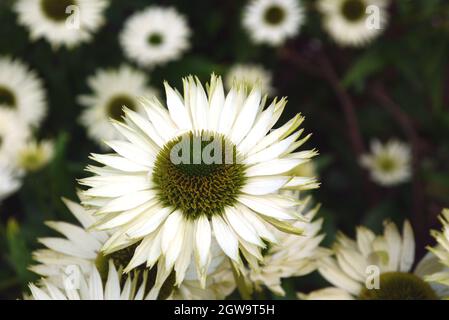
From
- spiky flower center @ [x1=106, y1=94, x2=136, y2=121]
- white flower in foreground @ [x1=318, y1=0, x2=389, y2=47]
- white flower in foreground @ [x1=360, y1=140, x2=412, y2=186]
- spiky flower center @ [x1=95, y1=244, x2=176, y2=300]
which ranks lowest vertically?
spiky flower center @ [x1=95, y1=244, x2=176, y2=300]

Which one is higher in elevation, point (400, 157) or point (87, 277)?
point (400, 157)

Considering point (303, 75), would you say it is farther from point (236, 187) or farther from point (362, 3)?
point (236, 187)

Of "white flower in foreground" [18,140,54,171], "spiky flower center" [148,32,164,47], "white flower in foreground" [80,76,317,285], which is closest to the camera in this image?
"white flower in foreground" [80,76,317,285]

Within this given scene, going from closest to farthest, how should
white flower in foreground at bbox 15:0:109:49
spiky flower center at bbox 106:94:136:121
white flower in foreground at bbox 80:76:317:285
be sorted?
white flower in foreground at bbox 80:76:317:285 < white flower in foreground at bbox 15:0:109:49 < spiky flower center at bbox 106:94:136:121

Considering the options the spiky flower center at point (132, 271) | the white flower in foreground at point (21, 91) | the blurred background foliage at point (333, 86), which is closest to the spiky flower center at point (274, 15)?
the blurred background foliage at point (333, 86)

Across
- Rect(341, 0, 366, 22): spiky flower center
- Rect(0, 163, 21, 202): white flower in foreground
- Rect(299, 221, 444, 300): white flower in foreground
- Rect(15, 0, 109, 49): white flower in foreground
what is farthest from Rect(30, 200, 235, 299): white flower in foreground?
Rect(341, 0, 366, 22): spiky flower center

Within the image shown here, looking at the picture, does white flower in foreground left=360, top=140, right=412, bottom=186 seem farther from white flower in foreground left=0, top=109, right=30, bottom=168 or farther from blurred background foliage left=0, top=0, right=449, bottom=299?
white flower in foreground left=0, top=109, right=30, bottom=168

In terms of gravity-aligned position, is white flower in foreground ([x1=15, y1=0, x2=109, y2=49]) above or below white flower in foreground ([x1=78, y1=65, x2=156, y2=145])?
above
